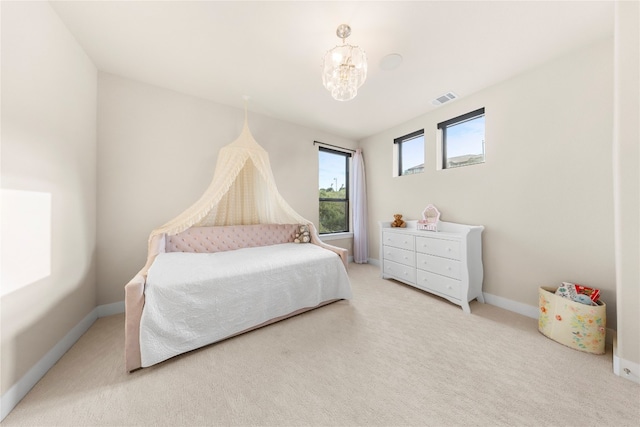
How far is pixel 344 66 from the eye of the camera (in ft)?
5.35

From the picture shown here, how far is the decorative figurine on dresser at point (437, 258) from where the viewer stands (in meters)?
2.33

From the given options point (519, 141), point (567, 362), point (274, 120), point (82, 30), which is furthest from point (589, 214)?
point (82, 30)

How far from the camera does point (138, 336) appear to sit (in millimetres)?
1478

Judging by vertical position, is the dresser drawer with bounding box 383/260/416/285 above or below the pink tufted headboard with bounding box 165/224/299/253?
below

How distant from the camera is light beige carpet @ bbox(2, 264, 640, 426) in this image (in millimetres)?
1141

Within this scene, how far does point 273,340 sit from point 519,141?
3264 millimetres

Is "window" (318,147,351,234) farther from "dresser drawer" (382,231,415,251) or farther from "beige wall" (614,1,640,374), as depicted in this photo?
"beige wall" (614,1,640,374)

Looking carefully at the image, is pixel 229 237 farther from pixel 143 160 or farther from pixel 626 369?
pixel 626 369

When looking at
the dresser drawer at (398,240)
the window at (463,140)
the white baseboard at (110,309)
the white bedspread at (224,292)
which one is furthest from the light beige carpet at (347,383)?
the window at (463,140)

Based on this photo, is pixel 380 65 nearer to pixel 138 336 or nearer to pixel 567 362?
pixel 567 362

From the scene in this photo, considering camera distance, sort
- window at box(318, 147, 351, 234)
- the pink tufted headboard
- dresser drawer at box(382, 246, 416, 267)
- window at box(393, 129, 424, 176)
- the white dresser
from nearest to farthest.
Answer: the white dresser
the pink tufted headboard
dresser drawer at box(382, 246, 416, 267)
window at box(393, 129, 424, 176)
window at box(318, 147, 351, 234)

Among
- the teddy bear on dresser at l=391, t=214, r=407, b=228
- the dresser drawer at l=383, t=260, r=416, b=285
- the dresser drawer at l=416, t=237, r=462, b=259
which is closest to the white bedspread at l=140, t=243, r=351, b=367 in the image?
the dresser drawer at l=383, t=260, r=416, b=285

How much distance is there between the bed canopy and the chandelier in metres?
1.31

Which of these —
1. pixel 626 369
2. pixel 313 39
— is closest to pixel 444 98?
pixel 313 39
